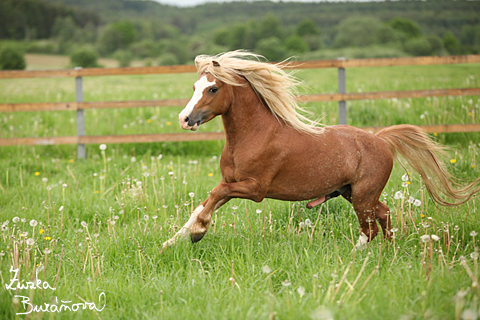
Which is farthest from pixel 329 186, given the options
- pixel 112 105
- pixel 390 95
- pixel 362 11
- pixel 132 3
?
pixel 132 3

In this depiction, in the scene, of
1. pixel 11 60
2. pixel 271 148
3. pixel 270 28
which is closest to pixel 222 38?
pixel 270 28

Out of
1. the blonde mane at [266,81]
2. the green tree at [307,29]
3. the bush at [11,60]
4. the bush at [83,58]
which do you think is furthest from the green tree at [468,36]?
the blonde mane at [266,81]

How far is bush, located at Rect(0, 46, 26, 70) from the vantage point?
28.0 m

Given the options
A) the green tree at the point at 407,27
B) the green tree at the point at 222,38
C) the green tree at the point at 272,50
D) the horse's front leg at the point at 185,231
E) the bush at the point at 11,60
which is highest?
the green tree at the point at 407,27

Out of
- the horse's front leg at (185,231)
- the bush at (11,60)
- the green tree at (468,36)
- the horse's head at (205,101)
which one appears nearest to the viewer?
the horse's head at (205,101)

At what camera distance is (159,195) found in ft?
14.2

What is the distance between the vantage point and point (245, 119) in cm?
286

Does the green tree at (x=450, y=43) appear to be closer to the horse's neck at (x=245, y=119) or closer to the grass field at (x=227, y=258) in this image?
the grass field at (x=227, y=258)

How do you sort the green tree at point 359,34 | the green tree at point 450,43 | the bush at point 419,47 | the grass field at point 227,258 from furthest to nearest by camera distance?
the green tree at point 359,34, the green tree at point 450,43, the bush at point 419,47, the grass field at point 227,258

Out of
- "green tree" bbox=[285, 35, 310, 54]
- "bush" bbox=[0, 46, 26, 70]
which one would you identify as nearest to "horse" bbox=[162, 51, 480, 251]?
"bush" bbox=[0, 46, 26, 70]

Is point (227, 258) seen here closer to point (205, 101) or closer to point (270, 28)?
point (205, 101)

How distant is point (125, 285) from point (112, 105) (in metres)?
4.33

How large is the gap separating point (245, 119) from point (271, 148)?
0.90 ft

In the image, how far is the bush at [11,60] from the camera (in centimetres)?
2803
